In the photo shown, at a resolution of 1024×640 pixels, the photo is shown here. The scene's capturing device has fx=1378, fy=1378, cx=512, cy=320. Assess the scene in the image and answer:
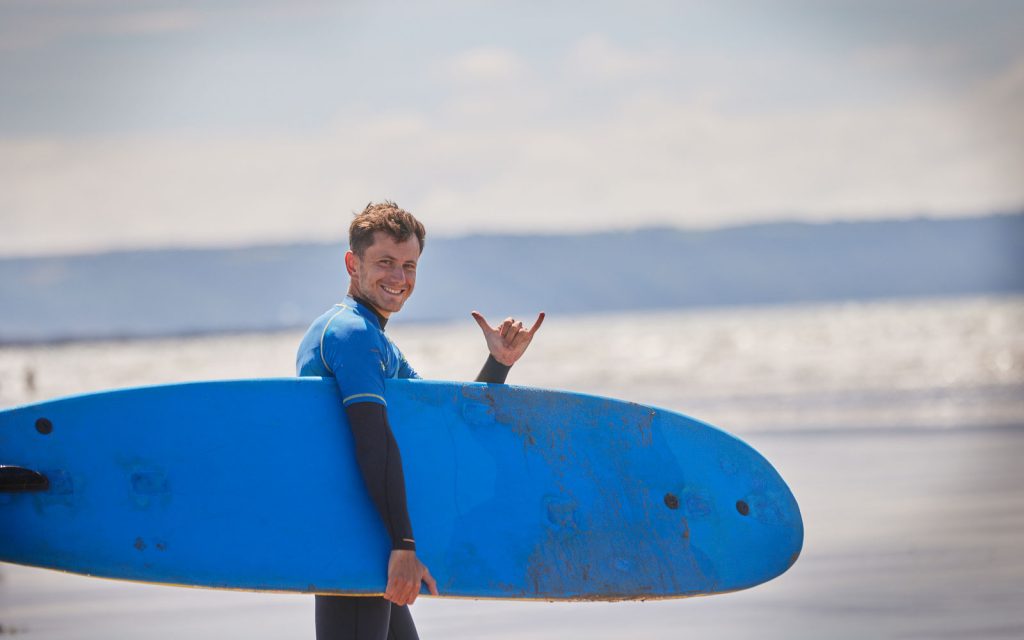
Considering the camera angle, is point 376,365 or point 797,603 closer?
point 376,365

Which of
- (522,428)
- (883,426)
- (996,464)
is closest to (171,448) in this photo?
(522,428)

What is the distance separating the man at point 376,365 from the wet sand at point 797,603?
5.09ft

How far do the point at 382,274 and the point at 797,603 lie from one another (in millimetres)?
2428

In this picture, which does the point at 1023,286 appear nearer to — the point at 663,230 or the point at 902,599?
the point at 663,230

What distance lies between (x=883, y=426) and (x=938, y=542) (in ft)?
15.8

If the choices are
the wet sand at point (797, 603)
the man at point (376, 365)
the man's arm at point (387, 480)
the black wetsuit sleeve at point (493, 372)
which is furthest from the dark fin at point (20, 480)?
the wet sand at point (797, 603)

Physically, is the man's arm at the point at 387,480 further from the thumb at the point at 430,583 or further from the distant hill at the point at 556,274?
the distant hill at the point at 556,274

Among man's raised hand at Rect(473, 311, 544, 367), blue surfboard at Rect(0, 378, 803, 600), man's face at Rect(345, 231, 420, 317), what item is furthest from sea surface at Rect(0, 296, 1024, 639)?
man's face at Rect(345, 231, 420, 317)

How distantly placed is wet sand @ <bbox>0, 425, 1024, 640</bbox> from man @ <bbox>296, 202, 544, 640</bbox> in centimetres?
155

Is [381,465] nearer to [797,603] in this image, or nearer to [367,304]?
[367,304]

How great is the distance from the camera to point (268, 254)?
499 feet

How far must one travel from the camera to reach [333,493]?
2.72 meters

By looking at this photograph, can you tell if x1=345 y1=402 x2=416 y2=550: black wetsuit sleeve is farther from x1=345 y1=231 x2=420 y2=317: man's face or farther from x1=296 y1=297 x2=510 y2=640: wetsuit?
x1=345 y1=231 x2=420 y2=317: man's face

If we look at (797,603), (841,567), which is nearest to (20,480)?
(797,603)
